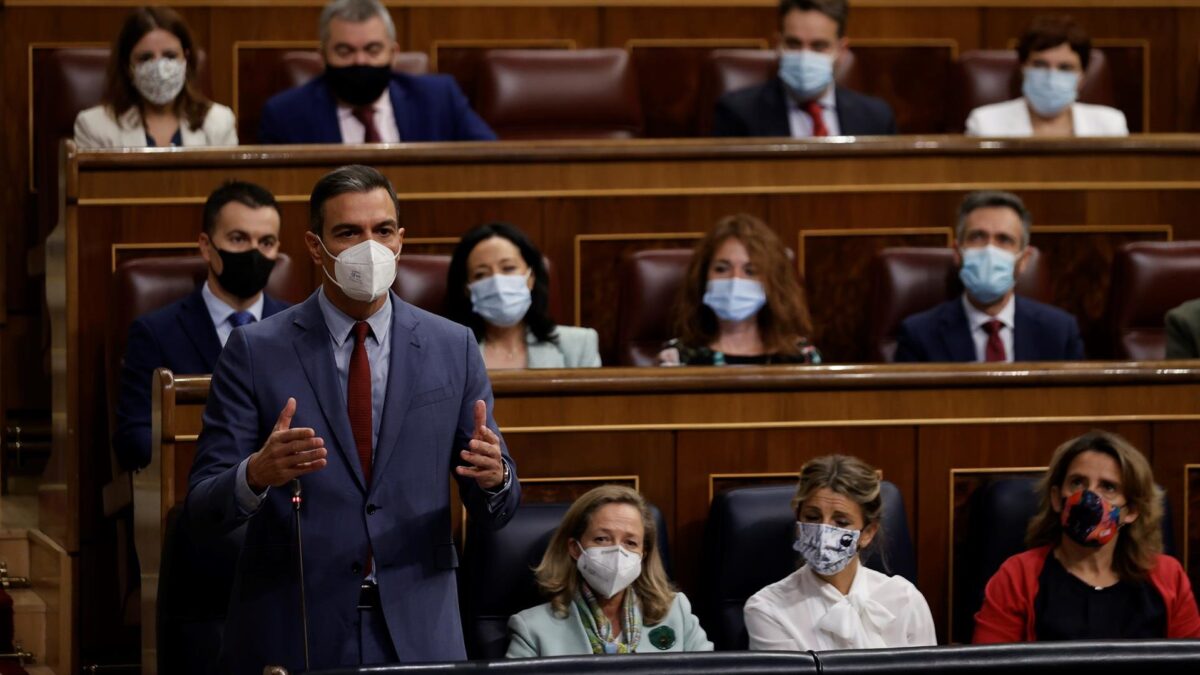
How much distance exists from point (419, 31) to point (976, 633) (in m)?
1.77

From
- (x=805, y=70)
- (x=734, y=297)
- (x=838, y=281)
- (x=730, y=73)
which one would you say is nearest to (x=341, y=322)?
(x=734, y=297)

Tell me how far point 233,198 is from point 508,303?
372 millimetres

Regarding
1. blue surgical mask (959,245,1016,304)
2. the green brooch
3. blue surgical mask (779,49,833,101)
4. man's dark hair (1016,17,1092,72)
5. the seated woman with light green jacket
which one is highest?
man's dark hair (1016,17,1092,72)

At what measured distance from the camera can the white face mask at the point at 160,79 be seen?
2701mm

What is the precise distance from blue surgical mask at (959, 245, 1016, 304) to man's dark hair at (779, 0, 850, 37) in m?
0.61

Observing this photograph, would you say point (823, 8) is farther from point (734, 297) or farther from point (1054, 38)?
point (734, 297)

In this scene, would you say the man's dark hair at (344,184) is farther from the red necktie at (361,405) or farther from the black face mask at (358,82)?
the black face mask at (358,82)

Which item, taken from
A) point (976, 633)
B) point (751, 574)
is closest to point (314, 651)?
point (751, 574)

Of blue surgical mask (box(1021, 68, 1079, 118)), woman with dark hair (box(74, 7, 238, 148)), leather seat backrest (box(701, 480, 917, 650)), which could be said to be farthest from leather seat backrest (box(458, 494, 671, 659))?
blue surgical mask (box(1021, 68, 1079, 118))

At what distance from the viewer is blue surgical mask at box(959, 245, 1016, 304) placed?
2484 millimetres

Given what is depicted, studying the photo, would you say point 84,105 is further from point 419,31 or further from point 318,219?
point 318,219

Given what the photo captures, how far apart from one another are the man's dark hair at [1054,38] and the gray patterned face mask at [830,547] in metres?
1.41

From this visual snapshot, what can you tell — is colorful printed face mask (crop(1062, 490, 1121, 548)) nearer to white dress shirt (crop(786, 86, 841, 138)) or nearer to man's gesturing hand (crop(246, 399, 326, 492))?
man's gesturing hand (crop(246, 399, 326, 492))

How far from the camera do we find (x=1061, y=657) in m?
1.17
